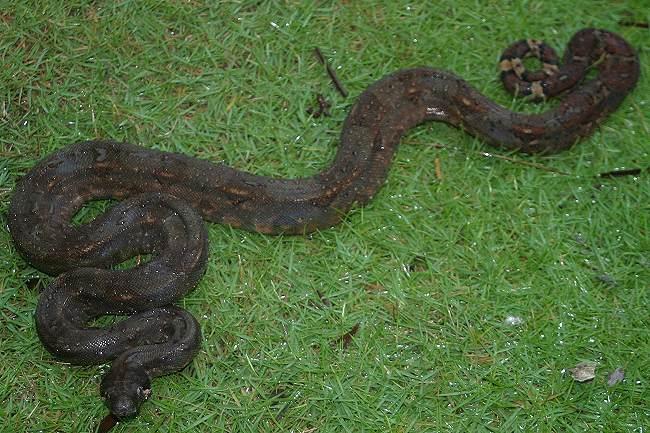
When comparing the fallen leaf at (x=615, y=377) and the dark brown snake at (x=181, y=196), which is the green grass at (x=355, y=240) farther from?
the dark brown snake at (x=181, y=196)

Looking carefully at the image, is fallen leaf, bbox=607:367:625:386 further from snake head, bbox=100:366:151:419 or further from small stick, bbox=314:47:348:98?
snake head, bbox=100:366:151:419

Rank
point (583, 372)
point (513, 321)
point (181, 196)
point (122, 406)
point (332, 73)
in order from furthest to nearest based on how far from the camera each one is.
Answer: point (332, 73)
point (181, 196)
point (513, 321)
point (583, 372)
point (122, 406)

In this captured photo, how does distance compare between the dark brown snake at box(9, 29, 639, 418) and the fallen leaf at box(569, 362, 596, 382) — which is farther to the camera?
the fallen leaf at box(569, 362, 596, 382)

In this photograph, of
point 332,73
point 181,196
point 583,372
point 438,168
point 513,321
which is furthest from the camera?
point 332,73

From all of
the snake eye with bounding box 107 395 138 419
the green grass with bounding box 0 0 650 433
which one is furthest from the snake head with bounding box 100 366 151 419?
the green grass with bounding box 0 0 650 433

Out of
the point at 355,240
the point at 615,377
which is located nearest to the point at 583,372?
the point at 615,377

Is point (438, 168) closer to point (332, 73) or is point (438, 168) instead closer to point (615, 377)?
point (332, 73)

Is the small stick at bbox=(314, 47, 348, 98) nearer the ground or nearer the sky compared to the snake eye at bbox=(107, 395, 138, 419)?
nearer the sky
